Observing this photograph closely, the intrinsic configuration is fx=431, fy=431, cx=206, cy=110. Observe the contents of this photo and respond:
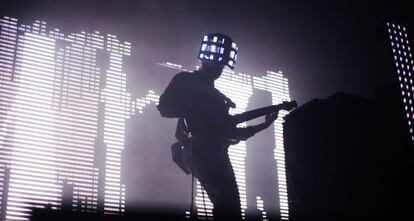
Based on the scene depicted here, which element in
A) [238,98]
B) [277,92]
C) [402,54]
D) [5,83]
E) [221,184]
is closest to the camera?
[221,184]

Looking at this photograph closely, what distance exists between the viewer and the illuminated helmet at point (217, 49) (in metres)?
3.34

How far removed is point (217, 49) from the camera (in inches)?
133

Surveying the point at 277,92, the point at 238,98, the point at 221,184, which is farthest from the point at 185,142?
the point at 277,92

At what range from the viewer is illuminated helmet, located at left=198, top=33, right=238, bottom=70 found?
3.34 meters

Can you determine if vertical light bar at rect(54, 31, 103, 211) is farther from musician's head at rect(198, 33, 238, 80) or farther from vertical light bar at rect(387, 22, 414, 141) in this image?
vertical light bar at rect(387, 22, 414, 141)

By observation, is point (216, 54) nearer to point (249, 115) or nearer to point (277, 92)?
point (249, 115)

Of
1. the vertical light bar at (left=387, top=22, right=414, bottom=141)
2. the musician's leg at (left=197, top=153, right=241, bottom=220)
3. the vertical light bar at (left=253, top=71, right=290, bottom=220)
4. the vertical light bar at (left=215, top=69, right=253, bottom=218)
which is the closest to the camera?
the musician's leg at (left=197, top=153, right=241, bottom=220)

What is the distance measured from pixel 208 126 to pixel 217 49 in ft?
2.36

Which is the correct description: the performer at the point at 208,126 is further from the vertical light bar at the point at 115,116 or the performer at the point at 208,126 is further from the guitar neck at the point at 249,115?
the vertical light bar at the point at 115,116

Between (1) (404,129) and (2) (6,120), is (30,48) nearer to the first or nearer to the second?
(2) (6,120)

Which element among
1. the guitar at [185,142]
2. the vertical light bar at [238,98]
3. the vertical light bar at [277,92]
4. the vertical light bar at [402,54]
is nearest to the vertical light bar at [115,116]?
the vertical light bar at [238,98]

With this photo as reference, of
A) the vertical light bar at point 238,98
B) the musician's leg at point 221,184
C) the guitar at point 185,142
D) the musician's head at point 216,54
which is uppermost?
the vertical light bar at point 238,98

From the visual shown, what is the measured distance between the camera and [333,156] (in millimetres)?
4148

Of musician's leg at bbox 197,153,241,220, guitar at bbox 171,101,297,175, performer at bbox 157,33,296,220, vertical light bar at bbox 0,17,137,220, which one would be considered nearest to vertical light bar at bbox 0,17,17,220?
vertical light bar at bbox 0,17,137,220
